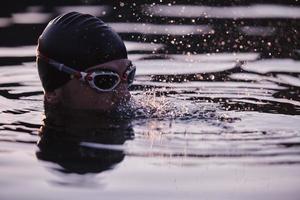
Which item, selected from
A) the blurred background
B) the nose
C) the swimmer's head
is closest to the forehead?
the swimmer's head

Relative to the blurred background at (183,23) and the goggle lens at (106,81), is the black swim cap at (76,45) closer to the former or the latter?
the goggle lens at (106,81)

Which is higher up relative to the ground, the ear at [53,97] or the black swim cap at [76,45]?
the black swim cap at [76,45]

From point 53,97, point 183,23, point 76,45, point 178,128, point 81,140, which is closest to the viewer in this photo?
point 81,140

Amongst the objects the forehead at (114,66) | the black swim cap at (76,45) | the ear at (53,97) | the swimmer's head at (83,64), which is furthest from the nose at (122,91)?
the ear at (53,97)

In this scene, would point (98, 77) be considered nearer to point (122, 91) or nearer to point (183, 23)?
point (122, 91)

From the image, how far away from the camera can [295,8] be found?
16391 millimetres

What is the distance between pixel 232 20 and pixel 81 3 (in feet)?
11.1

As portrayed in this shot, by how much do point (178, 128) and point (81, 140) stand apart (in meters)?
0.96

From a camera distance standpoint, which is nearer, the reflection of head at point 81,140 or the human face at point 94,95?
the reflection of head at point 81,140

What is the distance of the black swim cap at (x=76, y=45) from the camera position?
8.46 m

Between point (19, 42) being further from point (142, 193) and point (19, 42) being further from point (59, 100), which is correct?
point (142, 193)

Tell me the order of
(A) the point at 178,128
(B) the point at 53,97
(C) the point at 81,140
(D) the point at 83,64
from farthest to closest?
1. (B) the point at 53,97
2. (D) the point at 83,64
3. (A) the point at 178,128
4. (C) the point at 81,140

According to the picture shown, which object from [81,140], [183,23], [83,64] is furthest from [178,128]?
[183,23]

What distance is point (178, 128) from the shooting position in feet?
26.1
